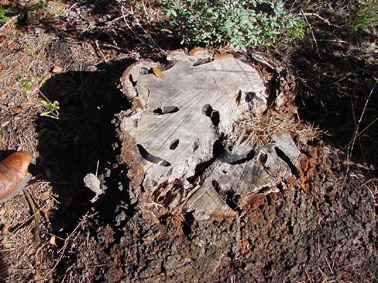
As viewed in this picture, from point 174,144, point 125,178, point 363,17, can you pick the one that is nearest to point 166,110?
point 174,144

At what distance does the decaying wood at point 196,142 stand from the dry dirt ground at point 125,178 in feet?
0.36

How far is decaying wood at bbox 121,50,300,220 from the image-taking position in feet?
6.81

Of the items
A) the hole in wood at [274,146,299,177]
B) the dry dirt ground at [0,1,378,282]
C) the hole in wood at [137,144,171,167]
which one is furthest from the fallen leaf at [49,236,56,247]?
the hole in wood at [274,146,299,177]

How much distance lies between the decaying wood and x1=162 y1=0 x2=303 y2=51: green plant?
0.38 m

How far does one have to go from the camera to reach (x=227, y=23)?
259 centimetres

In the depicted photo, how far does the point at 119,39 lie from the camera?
3.46 metres

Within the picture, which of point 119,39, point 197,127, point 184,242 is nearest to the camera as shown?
point 184,242

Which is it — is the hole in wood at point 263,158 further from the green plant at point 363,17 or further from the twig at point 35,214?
the green plant at point 363,17

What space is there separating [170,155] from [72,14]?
8.22ft

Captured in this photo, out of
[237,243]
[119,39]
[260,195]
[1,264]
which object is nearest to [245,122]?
[260,195]

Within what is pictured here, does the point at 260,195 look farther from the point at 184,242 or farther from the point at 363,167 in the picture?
the point at 363,167

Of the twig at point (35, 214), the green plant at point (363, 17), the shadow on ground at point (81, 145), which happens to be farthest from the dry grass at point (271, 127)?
the twig at point (35, 214)

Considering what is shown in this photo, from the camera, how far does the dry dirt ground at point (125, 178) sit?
6.75 ft

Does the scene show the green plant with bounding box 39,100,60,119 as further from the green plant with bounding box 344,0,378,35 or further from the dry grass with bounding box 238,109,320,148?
the green plant with bounding box 344,0,378,35
